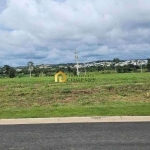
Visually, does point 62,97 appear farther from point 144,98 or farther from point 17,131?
point 17,131

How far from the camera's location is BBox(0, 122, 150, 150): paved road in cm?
715

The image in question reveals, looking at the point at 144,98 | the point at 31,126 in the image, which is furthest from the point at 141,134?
the point at 144,98

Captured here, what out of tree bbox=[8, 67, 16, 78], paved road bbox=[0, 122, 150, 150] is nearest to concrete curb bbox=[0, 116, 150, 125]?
paved road bbox=[0, 122, 150, 150]

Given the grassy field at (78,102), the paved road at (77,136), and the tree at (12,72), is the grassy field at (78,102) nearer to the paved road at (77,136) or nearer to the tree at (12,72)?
the paved road at (77,136)

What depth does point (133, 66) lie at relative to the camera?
61.2m

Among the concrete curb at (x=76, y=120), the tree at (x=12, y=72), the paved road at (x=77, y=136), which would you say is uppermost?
the tree at (x=12, y=72)

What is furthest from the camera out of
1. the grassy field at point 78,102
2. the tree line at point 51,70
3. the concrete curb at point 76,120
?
the tree line at point 51,70

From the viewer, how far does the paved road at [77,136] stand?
7148 millimetres

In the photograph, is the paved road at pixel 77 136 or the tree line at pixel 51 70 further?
the tree line at pixel 51 70

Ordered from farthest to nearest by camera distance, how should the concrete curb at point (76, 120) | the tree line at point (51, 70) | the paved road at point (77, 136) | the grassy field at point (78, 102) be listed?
1. the tree line at point (51, 70)
2. the grassy field at point (78, 102)
3. the concrete curb at point (76, 120)
4. the paved road at point (77, 136)

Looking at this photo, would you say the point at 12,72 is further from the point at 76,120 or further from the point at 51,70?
the point at 76,120

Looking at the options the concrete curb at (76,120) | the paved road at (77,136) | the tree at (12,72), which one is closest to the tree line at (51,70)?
the tree at (12,72)

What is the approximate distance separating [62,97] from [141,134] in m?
9.48

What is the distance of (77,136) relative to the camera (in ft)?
26.7
